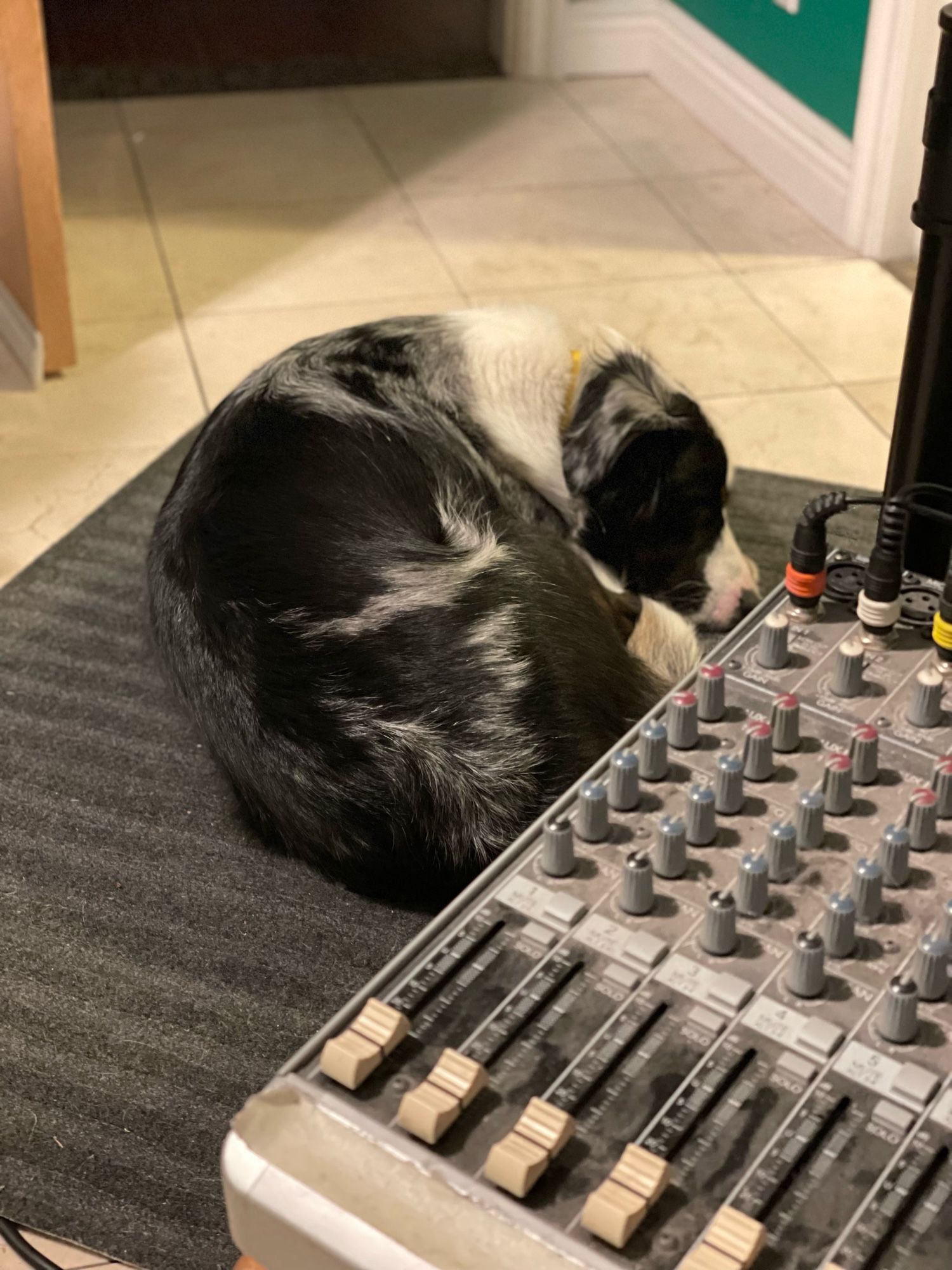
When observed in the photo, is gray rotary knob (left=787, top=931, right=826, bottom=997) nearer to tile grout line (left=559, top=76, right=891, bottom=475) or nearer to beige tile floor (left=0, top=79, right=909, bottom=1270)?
tile grout line (left=559, top=76, right=891, bottom=475)

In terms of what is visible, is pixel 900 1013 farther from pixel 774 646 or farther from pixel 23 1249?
pixel 23 1249

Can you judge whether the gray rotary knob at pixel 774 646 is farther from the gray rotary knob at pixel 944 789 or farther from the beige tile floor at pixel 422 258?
the beige tile floor at pixel 422 258

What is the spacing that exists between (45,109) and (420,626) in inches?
65.5

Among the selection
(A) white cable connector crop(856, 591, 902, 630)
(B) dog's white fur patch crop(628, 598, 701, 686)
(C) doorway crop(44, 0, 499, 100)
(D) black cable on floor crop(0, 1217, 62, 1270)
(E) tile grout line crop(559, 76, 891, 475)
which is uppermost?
(A) white cable connector crop(856, 591, 902, 630)

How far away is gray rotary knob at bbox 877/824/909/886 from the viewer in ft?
3.16

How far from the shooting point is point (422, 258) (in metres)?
3.62

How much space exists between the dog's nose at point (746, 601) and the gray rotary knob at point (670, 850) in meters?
1.12

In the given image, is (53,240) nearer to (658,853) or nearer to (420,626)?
(420,626)

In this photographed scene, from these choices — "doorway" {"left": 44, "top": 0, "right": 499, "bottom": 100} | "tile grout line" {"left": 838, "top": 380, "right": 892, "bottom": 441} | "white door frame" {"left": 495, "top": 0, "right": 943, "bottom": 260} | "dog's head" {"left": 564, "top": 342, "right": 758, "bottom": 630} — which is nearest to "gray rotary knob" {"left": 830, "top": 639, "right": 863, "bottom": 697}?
"dog's head" {"left": 564, "top": 342, "right": 758, "bottom": 630}

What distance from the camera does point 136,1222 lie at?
4.71 ft

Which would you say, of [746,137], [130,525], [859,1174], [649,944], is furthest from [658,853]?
[746,137]

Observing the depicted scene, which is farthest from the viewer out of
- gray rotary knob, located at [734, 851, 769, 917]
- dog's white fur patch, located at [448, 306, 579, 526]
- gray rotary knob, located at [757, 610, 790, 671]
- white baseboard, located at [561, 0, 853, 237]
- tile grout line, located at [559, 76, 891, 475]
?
white baseboard, located at [561, 0, 853, 237]

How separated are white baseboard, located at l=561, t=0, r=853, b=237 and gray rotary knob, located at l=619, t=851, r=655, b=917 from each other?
3061mm

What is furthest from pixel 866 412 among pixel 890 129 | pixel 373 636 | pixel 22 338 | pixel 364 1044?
pixel 364 1044
